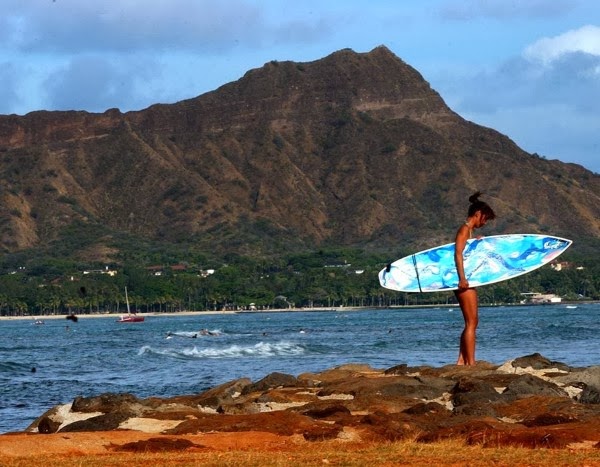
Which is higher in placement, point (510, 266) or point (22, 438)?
point (510, 266)

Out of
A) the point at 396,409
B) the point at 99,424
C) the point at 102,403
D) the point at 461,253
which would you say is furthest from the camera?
the point at 102,403

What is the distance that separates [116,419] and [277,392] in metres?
4.62

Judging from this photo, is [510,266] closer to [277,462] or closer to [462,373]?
[462,373]

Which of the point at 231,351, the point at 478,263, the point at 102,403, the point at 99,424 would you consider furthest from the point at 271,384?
the point at 231,351

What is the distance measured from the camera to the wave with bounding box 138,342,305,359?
2547 inches

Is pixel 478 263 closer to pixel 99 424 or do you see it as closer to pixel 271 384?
pixel 271 384

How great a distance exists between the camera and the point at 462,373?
24562mm

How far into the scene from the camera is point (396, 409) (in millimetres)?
20719

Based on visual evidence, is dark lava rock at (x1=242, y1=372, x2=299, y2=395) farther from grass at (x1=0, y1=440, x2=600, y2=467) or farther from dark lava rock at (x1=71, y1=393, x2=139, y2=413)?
grass at (x1=0, y1=440, x2=600, y2=467)

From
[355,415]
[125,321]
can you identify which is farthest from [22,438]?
[125,321]

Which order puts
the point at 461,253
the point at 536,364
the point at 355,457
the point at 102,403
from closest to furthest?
1. the point at 355,457
2. the point at 461,253
3. the point at 102,403
4. the point at 536,364

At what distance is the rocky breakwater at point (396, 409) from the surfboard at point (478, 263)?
1.57 metres

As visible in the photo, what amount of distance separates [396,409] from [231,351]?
4878 centimetres

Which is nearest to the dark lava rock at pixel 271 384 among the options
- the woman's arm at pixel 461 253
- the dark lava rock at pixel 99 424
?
the woman's arm at pixel 461 253
